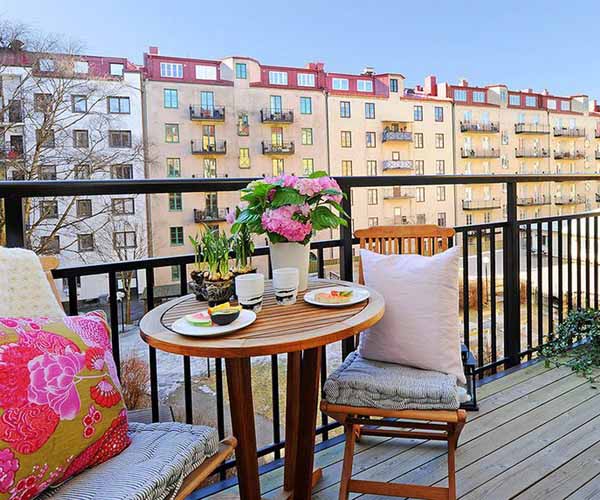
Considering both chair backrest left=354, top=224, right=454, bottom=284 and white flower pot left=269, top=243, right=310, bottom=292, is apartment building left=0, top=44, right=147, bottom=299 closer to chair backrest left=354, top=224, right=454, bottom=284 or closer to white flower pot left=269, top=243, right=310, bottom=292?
chair backrest left=354, top=224, right=454, bottom=284

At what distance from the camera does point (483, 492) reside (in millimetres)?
1537

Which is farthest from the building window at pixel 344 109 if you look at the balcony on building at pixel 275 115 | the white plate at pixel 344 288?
the white plate at pixel 344 288

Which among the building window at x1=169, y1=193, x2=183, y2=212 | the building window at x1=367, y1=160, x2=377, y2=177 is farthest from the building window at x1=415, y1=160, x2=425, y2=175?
the building window at x1=169, y1=193, x2=183, y2=212

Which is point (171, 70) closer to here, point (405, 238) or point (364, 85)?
point (364, 85)

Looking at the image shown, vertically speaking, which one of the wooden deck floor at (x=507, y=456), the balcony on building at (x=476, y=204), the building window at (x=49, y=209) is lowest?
the wooden deck floor at (x=507, y=456)

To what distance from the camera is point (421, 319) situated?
5.13 ft

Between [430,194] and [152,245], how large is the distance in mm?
10854

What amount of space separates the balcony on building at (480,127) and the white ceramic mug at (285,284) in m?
19.5

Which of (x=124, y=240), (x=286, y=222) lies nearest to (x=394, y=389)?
(x=286, y=222)

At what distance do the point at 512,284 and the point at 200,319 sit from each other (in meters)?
1.98

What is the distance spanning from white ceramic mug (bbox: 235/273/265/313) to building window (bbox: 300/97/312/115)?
1552 cm

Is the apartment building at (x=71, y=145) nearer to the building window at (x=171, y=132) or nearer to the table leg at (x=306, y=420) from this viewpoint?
the building window at (x=171, y=132)

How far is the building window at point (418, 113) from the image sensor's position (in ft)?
60.0

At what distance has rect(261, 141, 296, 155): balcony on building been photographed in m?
15.8
